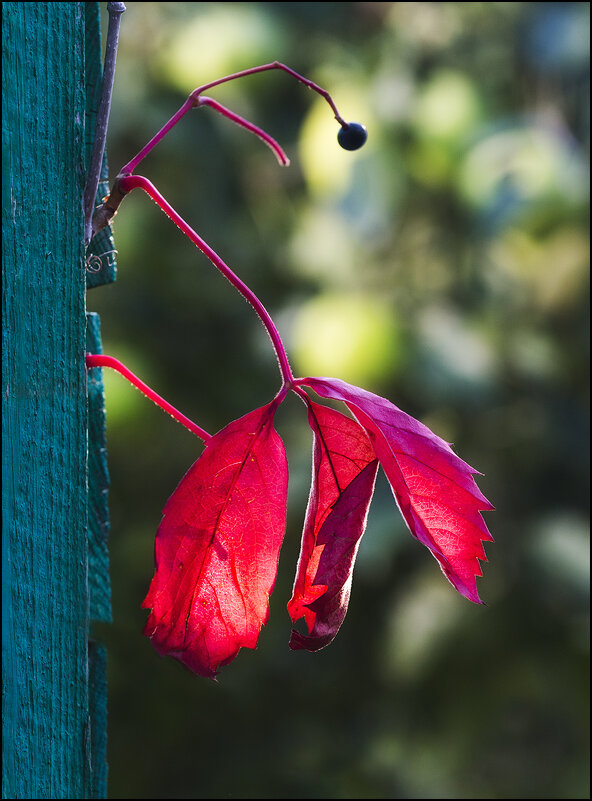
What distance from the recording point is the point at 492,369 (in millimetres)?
1338

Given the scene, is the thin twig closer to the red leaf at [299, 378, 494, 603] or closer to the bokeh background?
the red leaf at [299, 378, 494, 603]

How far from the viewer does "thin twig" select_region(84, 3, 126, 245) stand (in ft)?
1.03

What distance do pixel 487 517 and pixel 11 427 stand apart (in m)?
1.12

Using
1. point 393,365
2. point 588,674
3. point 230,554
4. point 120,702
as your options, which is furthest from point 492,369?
point 230,554

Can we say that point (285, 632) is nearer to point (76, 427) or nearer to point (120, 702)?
point (120, 702)

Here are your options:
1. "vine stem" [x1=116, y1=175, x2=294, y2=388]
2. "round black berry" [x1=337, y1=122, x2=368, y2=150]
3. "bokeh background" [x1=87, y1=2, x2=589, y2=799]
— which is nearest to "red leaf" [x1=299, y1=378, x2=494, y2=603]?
"vine stem" [x1=116, y1=175, x2=294, y2=388]

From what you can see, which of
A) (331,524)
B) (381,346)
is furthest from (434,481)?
(381,346)

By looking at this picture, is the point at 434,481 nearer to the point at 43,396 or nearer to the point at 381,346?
the point at 43,396

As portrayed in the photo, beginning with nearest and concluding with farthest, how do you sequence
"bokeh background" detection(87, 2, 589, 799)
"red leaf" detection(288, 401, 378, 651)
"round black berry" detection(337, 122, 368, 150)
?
"red leaf" detection(288, 401, 378, 651) → "round black berry" detection(337, 122, 368, 150) → "bokeh background" detection(87, 2, 589, 799)

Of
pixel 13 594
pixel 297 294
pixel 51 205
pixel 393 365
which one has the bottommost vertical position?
pixel 13 594

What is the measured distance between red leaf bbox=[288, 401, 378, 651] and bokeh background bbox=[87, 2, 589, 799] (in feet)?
2.87

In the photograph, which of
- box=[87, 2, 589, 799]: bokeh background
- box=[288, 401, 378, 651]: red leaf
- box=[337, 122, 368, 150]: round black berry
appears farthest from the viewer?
box=[87, 2, 589, 799]: bokeh background

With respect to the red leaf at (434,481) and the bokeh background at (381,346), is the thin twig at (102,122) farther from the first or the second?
the bokeh background at (381,346)

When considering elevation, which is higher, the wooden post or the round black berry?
the round black berry
